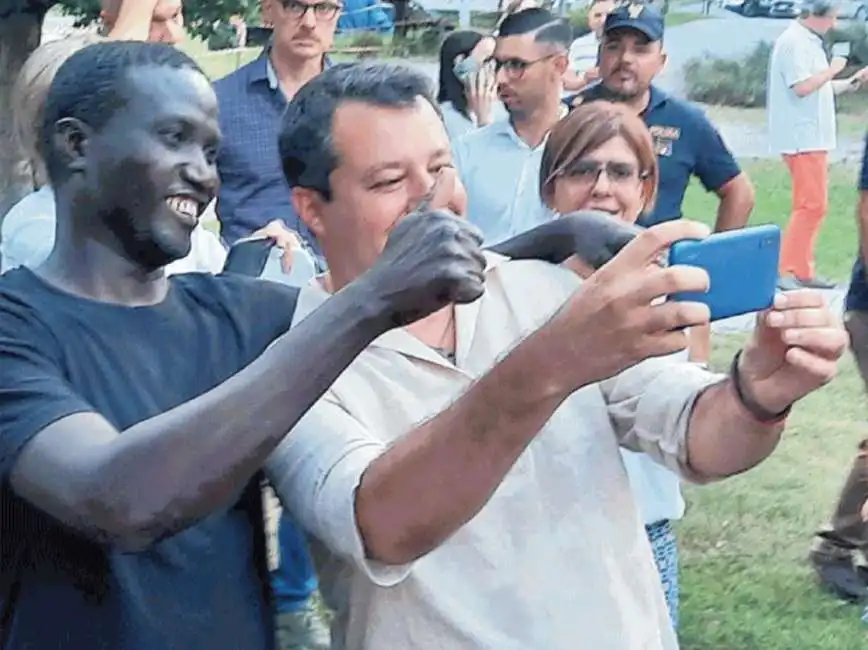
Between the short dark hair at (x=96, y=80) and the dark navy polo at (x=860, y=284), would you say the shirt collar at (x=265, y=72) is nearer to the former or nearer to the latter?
the dark navy polo at (x=860, y=284)

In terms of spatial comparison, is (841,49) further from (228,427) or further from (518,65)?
(228,427)

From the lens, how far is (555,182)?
3.32m

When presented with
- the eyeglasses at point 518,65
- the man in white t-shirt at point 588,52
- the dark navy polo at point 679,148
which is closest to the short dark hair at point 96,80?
the eyeglasses at point 518,65

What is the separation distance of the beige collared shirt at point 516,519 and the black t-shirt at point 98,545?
0.12 meters

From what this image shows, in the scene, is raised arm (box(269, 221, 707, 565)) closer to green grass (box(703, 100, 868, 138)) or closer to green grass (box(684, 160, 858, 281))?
green grass (box(684, 160, 858, 281))

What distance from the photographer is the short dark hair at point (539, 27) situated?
182 inches

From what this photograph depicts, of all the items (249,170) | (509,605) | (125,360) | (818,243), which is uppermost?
(125,360)

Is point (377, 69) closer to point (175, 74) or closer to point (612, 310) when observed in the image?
point (175, 74)

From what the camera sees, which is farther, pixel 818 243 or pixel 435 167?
pixel 818 243

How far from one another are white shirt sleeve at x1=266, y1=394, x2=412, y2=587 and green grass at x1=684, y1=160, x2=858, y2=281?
21.7 ft

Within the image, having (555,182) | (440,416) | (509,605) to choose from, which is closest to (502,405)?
(440,416)

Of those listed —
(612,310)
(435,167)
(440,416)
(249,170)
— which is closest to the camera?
(612,310)

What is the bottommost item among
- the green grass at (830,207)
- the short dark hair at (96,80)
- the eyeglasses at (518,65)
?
the green grass at (830,207)

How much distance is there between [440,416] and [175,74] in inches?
19.7
